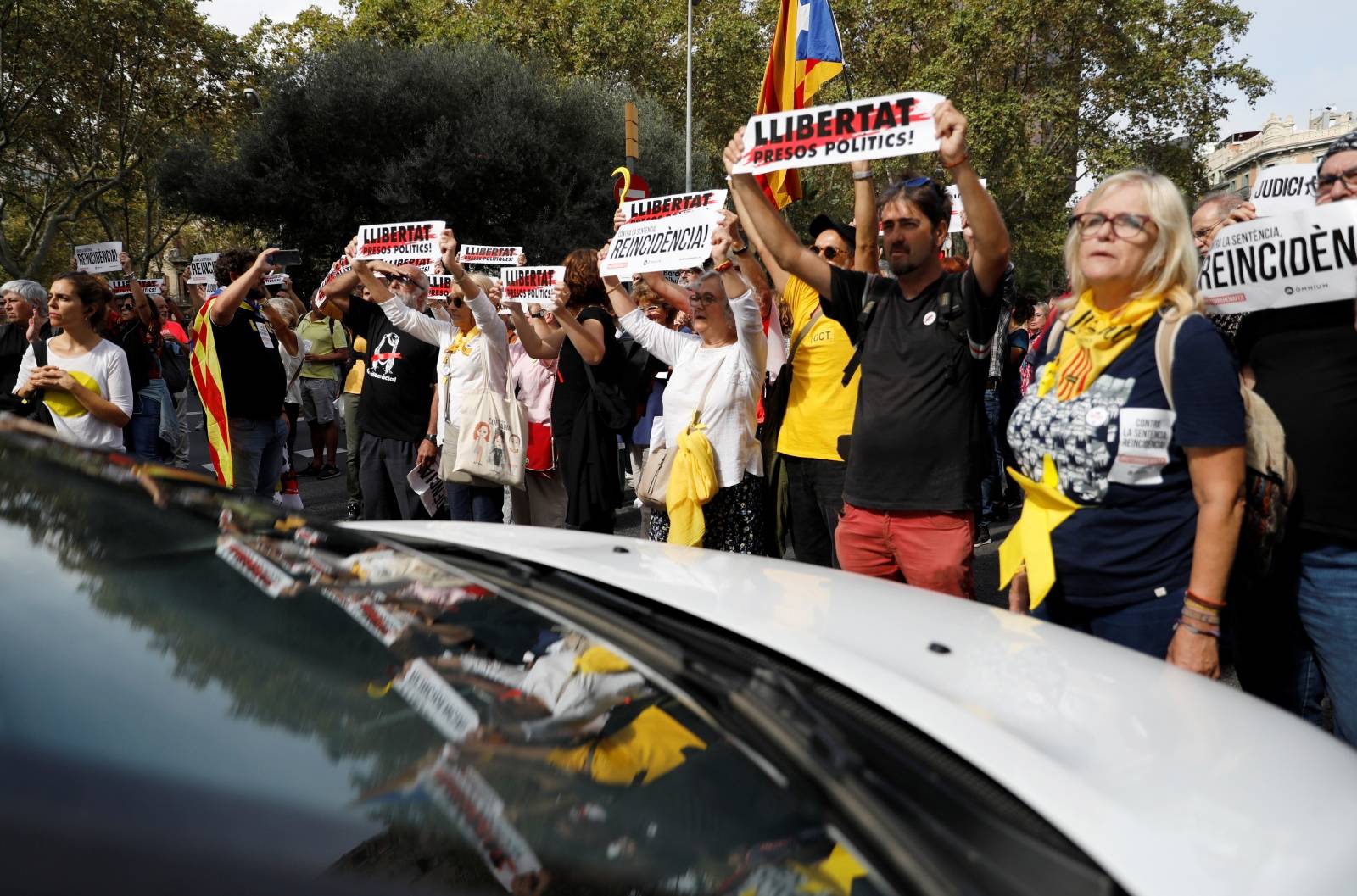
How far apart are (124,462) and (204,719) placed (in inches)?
38.3

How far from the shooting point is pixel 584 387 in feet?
18.0

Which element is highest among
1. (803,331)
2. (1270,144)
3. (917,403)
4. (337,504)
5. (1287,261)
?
(1270,144)

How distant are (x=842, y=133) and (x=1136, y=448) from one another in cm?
143

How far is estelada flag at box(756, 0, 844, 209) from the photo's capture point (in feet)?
19.6

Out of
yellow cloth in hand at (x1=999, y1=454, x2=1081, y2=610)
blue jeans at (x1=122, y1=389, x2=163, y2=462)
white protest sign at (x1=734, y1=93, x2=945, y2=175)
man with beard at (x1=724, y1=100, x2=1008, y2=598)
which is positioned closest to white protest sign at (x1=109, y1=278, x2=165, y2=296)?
blue jeans at (x1=122, y1=389, x2=163, y2=462)

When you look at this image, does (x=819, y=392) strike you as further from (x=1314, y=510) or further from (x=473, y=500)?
(x=473, y=500)

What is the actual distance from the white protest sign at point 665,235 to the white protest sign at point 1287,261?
210 cm

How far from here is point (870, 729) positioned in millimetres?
1345

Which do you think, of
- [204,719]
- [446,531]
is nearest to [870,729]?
[204,719]

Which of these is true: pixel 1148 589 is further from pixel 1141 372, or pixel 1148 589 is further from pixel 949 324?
pixel 949 324

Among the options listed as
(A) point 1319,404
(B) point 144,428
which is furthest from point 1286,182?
(B) point 144,428

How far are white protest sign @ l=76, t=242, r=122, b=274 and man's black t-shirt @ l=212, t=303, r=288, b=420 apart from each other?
12.6 feet

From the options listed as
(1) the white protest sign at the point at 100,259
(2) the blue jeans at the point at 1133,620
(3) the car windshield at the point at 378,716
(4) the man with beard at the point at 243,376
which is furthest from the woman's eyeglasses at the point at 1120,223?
(1) the white protest sign at the point at 100,259

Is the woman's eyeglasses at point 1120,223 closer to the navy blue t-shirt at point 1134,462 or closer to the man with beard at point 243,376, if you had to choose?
the navy blue t-shirt at point 1134,462
